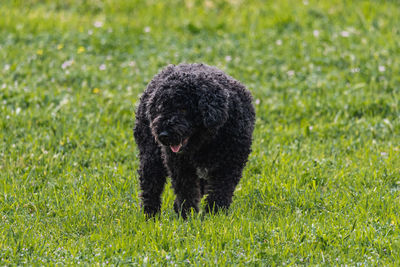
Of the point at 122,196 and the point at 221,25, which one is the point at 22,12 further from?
the point at 122,196

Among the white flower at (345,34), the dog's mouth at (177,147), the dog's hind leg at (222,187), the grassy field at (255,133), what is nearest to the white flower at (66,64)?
the grassy field at (255,133)

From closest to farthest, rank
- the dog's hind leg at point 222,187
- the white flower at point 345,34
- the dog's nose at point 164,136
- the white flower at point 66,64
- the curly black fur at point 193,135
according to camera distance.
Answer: the dog's nose at point 164,136, the curly black fur at point 193,135, the dog's hind leg at point 222,187, the white flower at point 66,64, the white flower at point 345,34

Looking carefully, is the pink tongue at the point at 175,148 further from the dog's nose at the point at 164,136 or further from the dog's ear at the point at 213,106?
the dog's ear at the point at 213,106

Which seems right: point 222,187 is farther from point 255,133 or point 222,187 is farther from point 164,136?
point 255,133

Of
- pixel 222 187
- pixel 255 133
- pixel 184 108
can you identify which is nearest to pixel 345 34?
pixel 255 133

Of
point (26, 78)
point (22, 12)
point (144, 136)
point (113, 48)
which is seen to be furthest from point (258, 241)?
point (22, 12)

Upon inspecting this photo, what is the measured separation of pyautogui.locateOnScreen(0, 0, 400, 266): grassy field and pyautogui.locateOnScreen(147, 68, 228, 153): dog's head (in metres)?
0.82

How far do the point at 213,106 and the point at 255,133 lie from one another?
3.08 m

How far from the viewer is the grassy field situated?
5285mm

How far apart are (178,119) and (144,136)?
915 mm

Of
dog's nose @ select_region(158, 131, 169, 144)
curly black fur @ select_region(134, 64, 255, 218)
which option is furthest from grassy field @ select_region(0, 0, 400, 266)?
dog's nose @ select_region(158, 131, 169, 144)

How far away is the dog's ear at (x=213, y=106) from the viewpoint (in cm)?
527

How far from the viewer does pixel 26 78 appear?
993cm

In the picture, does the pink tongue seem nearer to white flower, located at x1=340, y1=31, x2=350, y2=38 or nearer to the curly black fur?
the curly black fur
